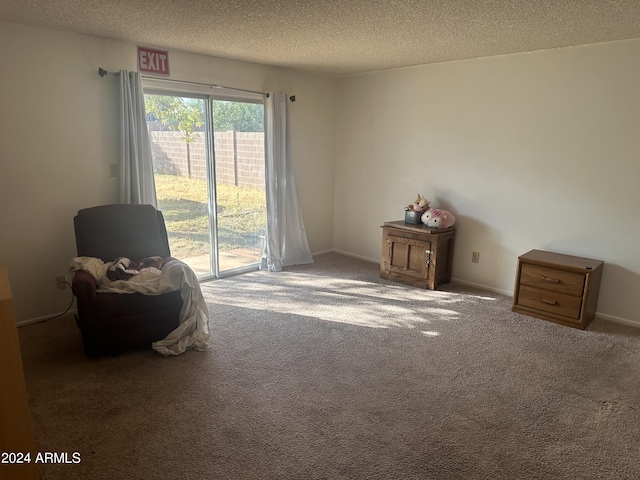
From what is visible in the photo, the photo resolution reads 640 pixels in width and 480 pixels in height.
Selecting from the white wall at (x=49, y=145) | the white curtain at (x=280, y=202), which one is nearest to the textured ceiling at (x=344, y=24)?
the white wall at (x=49, y=145)

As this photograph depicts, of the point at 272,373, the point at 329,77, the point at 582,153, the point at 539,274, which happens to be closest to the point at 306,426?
the point at 272,373

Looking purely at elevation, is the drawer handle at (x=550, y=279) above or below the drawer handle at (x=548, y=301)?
above

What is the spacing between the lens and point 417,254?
4.38 metres

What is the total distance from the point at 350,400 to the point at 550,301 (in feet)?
6.96

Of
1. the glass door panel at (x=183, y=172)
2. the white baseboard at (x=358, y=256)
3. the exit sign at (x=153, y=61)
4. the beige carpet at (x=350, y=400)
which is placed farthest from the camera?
the white baseboard at (x=358, y=256)

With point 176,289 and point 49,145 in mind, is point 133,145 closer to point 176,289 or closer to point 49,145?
point 49,145

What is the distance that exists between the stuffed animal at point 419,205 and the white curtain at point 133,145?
2.68 metres

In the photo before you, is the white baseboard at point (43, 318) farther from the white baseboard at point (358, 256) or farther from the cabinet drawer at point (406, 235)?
the white baseboard at point (358, 256)

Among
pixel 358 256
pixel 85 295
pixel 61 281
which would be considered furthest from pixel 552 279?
pixel 61 281

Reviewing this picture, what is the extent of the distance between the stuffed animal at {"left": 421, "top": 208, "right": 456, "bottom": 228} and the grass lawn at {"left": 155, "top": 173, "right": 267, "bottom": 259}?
1.86 metres

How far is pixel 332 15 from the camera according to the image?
277cm

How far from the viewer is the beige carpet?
196cm

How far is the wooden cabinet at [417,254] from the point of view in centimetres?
427

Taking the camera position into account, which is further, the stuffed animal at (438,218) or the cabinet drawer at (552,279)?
the stuffed animal at (438,218)
